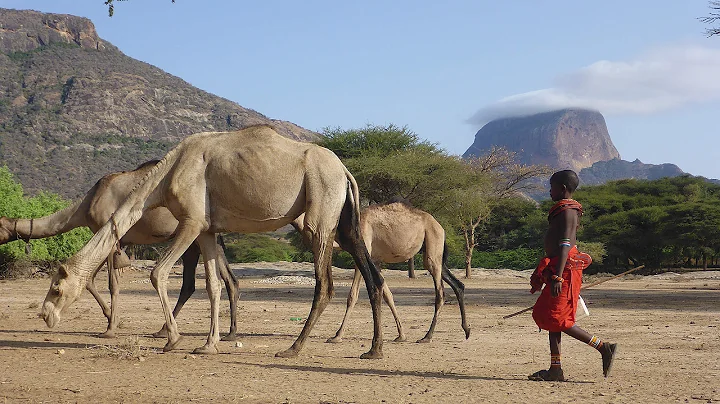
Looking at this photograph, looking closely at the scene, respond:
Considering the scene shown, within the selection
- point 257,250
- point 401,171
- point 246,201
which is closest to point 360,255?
point 246,201

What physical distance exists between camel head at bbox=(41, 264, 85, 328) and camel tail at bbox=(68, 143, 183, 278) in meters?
0.10

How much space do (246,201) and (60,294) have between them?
2.15 metres

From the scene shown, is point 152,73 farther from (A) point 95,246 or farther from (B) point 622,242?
(A) point 95,246

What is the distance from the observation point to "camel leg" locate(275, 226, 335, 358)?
8.66 metres

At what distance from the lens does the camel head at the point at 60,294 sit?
834 centimetres

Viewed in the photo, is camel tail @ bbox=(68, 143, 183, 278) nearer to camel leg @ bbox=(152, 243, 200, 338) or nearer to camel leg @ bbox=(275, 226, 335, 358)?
camel leg @ bbox=(275, 226, 335, 358)

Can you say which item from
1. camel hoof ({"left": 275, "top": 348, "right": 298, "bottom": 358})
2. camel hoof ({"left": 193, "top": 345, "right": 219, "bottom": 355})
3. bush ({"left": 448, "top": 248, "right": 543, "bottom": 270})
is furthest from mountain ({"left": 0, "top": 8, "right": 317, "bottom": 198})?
camel hoof ({"left": 275, "top": 348, "right": 298, "bottom": 358})

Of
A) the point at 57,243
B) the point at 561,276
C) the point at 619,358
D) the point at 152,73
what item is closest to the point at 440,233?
the point at 619,358

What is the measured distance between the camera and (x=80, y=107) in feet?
338

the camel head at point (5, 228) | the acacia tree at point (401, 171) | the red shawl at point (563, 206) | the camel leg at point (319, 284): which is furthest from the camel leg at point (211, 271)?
the acacia tree at point (401, 171)

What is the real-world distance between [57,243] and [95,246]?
25.4 m

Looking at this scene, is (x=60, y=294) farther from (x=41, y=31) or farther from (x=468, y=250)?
(x=41, y=31)

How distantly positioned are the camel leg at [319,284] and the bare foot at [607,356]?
9.94 feet

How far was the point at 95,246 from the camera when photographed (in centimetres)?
864
